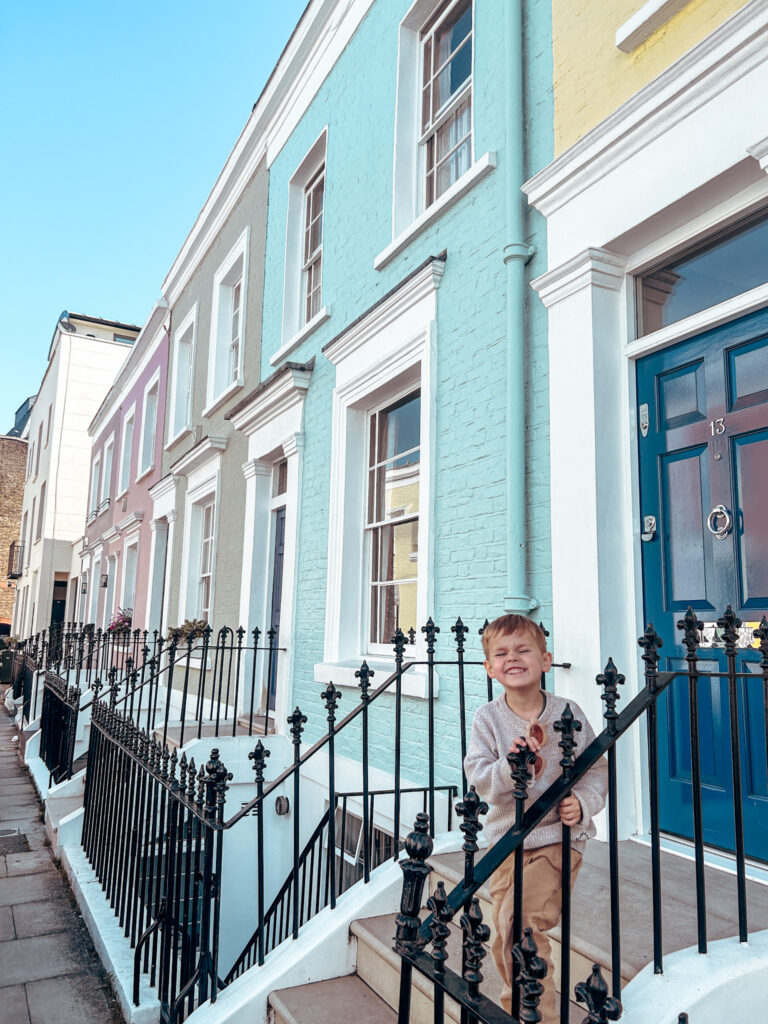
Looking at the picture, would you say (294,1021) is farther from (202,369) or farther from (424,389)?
(202,369)

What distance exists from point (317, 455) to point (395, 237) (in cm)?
199

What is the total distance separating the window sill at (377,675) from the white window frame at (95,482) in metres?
14.7

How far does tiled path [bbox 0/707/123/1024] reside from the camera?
350 centimetres

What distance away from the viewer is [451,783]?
167 inches

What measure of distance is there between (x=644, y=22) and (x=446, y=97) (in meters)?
2.41

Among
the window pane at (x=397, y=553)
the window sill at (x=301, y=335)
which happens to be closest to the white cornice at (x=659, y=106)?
the window pane at (x=397, y=553)

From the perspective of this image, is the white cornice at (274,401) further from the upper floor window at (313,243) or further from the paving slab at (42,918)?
the paving slab at (42,918)

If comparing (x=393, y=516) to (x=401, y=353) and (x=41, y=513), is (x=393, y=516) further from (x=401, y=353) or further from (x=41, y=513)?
(x=41, y=513)

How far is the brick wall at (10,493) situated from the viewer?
114ft

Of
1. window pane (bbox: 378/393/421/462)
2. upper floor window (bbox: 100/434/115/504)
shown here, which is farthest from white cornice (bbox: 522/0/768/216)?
upper floor window (bbox: 100/434/115/504)

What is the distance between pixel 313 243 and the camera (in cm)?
797

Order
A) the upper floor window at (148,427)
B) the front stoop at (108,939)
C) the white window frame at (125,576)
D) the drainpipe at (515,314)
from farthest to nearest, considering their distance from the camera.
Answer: the white window frame at (125,576) < the upper floor window at (148,427) < the drainpipe at (515,314) < the front stoop at (108,939)

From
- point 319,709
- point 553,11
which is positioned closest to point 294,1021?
point 319,709

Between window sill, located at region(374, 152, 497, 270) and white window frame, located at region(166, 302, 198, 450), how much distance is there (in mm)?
5798
